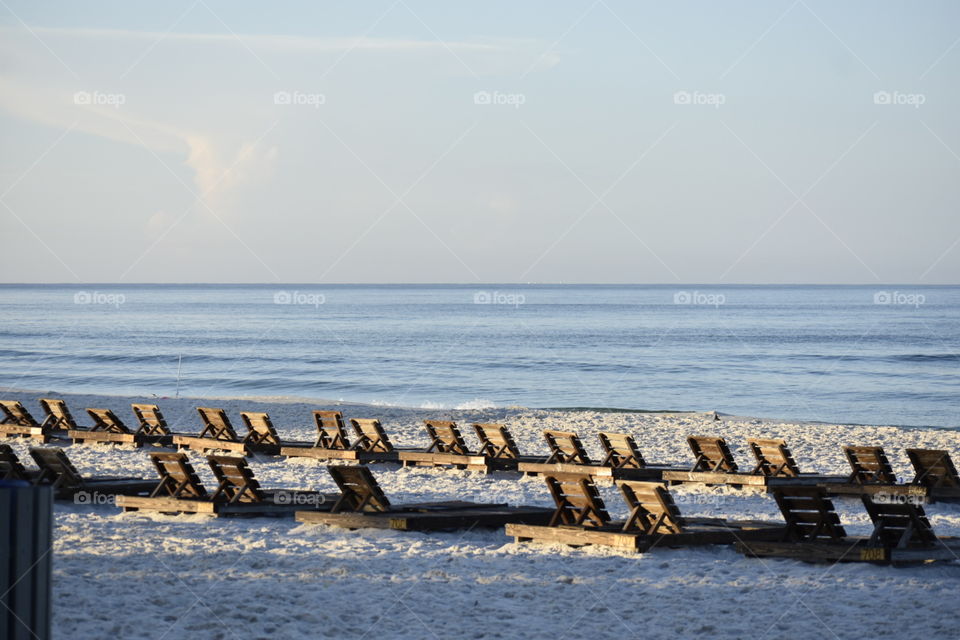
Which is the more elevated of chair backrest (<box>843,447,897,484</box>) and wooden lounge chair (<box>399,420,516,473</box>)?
wooden lounge chair (<box>399,420,516,473</box>)

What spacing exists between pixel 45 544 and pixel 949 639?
5564mm

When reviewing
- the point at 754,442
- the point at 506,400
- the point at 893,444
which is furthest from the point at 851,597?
the point at 506,400

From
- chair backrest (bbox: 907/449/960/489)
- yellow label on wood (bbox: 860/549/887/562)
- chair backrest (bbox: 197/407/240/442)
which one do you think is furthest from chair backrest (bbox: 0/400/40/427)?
yellow label on wood (bbox: 860/549/887/562)

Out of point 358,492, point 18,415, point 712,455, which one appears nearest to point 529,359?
point 18,415

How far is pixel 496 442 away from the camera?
17.3 metres

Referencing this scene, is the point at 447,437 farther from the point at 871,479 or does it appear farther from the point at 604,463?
the point at 871,479

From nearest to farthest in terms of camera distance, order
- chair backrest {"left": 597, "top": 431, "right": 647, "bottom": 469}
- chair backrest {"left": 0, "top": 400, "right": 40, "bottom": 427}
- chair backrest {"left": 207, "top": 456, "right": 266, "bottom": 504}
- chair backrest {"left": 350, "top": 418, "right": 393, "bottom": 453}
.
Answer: chair backrest {"left": 207, "top": 456, "right": 266, "bottom": 504} → chair backrest {"left": 597, "top": 431, "right": 647, "bottom": 469} → chair backrest {"left": 350, "top": 418, "right": 393, "bottom": 453} → chair backrest {"left": 0, "top": 400, "right": 40, "bottom": 427}

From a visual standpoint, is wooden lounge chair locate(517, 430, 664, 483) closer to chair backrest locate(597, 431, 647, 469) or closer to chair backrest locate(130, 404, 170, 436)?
chair backrest locate(597, 431, 647, 469)

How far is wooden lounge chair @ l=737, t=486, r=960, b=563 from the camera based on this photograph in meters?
9.76

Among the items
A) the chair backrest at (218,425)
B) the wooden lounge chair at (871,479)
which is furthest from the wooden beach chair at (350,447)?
the wooden lounge chair at (871,479)

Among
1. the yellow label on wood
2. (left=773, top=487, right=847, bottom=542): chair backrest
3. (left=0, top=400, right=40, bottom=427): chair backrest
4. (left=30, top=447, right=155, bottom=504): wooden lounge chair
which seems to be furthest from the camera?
(left=0, top=400, right=40, bottom=427): chair backrest

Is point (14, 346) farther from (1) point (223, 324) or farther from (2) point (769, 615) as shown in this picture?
(2) point (769, 615)

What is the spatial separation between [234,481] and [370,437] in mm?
6146

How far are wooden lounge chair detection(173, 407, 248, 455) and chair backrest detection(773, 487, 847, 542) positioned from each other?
10.7 metres
